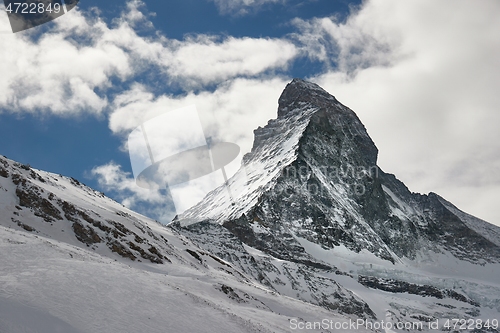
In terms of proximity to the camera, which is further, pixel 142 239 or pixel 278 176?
pixel 278 176

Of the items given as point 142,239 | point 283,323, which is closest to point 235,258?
point 142,239

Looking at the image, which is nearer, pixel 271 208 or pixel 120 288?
pixel 120 288

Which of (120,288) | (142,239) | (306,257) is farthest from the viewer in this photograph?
(306,257)

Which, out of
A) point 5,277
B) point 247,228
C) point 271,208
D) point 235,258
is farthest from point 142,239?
point 271,208

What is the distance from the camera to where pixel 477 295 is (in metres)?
157

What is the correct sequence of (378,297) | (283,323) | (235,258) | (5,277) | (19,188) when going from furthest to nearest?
(378,297), (235,258), (19,188), (283,323), (5,277)

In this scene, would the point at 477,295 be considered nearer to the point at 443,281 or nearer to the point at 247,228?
the point at 443,281

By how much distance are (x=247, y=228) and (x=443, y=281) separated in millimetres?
82112

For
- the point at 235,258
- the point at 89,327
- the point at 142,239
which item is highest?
the point at 235,258

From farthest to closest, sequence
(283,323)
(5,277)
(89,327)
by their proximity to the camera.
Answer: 1. (283,323)
2. (5,277)
3. (89,327)

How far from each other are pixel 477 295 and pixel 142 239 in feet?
511

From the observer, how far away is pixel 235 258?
2960 inches

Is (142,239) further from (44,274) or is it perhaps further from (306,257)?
(306,257)

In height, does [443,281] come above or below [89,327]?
above
